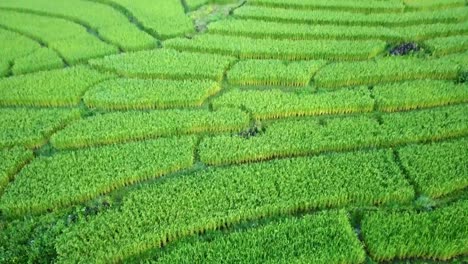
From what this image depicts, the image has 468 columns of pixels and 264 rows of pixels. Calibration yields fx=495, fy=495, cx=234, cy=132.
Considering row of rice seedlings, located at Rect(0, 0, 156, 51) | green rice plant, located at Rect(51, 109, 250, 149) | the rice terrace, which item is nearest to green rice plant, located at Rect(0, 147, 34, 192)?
the rice terrace

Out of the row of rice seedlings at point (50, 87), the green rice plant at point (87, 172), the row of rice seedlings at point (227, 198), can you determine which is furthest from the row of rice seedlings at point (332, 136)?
the row of rice seedlings at point (50, 87)

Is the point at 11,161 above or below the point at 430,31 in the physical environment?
below

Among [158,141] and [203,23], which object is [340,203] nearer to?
[158,141]

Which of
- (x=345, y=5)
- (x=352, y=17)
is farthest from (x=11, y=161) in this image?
(x=345, y=5)

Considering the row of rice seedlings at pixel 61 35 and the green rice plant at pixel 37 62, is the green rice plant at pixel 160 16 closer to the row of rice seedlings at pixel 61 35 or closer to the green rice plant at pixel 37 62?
the row of rice seedlings at pixel 61 35

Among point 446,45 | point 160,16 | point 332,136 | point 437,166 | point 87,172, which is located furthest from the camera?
point 160,16

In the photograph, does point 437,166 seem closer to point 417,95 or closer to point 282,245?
point 417,95

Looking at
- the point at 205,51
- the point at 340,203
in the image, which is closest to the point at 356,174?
the point at 340,203
